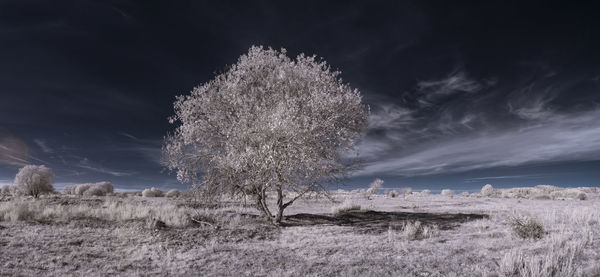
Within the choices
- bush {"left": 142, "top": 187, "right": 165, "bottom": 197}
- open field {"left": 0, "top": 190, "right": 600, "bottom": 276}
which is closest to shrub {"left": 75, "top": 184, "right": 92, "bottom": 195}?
bush {"left": 142, "top": 187, "right": 165, "bottom": 197}

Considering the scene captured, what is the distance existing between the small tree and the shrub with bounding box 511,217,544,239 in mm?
46247

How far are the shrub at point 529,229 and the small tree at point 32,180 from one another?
46247 millimetres

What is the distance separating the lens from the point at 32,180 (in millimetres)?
35531

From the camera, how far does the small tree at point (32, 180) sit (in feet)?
117

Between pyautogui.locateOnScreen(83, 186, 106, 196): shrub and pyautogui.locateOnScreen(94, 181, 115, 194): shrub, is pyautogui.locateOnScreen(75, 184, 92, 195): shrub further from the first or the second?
pyautogui.locateOnScreen(83, 186, 106, 196): shrub

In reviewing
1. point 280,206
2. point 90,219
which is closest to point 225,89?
point 280,206

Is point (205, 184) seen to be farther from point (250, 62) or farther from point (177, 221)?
point (250, 62)

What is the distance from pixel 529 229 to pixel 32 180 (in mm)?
46642

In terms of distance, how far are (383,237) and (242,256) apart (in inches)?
208

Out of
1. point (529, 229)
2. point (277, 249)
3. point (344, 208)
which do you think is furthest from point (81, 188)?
point (529, 229)

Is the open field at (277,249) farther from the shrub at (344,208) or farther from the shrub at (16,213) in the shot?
the shrub at (344,208)

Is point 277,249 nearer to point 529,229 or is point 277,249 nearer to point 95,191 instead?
point 529,229

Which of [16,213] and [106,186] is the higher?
[106,186]

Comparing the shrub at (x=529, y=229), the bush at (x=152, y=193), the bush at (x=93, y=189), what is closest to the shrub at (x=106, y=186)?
the bush at (x=93, y=189)
